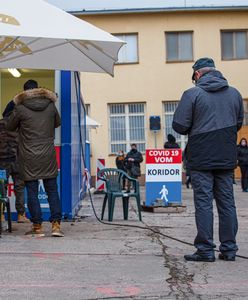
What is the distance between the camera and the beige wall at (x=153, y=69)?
98.2 ft

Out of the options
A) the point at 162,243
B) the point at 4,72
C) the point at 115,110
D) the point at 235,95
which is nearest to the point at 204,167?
the point at 235,95

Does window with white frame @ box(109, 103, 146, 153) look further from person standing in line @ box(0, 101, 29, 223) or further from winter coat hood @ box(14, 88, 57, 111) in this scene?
winter coat hood @ box(14, 88, 57, 111)

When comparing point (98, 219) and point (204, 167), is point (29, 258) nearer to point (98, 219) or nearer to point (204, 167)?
point (204, 167)

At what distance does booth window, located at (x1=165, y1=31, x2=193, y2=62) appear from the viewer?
3038cm

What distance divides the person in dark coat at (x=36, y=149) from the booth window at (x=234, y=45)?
2303cm

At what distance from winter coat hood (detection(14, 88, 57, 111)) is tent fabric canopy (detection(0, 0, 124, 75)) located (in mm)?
713

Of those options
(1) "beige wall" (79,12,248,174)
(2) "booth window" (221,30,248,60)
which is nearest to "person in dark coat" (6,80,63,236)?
(1) "beige wall" (79,12,248,174)

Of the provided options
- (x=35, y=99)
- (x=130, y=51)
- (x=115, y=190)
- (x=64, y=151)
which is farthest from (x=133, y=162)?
(x=35, y=99)

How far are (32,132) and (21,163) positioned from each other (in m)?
0.42

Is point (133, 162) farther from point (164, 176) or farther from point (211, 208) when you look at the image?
point (211, 208)

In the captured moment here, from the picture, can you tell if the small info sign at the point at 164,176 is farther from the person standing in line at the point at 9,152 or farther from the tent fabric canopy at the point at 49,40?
the person standing in line at the point at 9,152

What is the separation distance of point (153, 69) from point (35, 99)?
22084mm

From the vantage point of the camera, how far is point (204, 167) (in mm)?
6531

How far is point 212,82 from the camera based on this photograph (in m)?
6.63
